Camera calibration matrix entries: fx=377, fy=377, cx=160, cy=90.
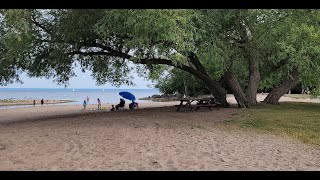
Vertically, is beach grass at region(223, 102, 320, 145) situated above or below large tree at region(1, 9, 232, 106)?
below

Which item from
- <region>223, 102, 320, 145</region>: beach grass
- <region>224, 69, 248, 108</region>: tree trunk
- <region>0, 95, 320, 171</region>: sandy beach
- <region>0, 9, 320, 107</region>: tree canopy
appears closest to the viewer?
<region>0, 95, 320, 171</region>: sandy beach

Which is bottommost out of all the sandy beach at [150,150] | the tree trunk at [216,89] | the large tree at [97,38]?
the sandy beach at [150,150]

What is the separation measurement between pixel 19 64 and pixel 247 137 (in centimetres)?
1299

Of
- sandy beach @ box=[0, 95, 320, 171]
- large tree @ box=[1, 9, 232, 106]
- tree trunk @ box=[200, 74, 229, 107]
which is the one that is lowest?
sandy beach @ box=[0, 95, 320, 171]

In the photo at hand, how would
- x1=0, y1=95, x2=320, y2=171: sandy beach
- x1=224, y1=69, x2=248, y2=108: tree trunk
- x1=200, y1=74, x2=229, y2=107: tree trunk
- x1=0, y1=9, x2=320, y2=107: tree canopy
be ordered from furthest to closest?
1. x1=224, y1=69, x2=248, y2=108: tree trunk
2. x1=200, y1=74, x2=229, y2=107: tree trunk
3. x1=0, y1=9, x2=320, y2=107: tree canopy
4. x1=0, y1=95, x2=320, y2=171: sandy beach

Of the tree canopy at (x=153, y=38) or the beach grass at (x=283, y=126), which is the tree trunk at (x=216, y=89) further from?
the beach grass at (x=283, y=126)

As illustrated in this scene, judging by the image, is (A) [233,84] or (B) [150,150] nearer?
(B) [150,150]

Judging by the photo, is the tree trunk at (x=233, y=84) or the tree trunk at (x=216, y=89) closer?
the tree trunk at (x=216, y=89)

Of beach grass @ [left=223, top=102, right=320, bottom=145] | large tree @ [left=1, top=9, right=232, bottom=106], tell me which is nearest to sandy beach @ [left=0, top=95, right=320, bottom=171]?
beach grass @ [left=223, top=102, right=320, bottom=145]

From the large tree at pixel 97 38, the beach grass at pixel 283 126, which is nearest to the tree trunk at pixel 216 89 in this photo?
the large tree at pixel 97 38

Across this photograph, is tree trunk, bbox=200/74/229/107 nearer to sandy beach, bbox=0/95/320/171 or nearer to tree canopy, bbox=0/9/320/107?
tree canopy, bbox=0/9/320/107

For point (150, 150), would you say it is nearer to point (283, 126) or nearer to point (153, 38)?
point (153, 38)

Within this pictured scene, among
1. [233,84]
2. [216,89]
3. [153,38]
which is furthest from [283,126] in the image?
[233,84]
